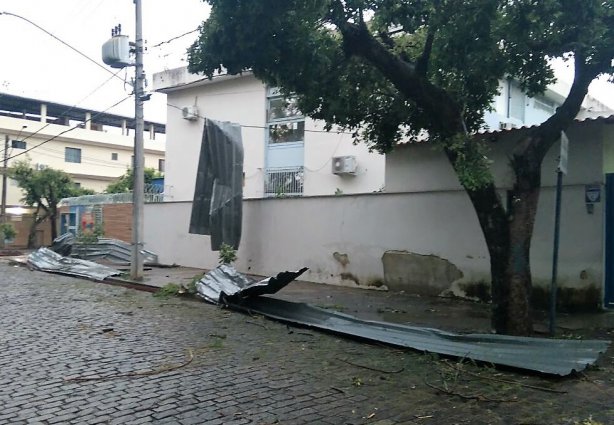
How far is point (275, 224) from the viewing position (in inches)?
574

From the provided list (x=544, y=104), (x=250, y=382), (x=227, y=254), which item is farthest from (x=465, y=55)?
(x=544, y=104)

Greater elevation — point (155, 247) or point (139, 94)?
point (139, 94)

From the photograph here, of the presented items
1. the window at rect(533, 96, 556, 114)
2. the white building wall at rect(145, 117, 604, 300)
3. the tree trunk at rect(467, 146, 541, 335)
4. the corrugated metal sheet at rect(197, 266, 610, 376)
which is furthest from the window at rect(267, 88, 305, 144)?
the tree trunk at rect(467, 146, 541, 335)

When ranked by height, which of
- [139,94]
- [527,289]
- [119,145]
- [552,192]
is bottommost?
[527,289]

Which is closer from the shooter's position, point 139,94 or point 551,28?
point 551,28

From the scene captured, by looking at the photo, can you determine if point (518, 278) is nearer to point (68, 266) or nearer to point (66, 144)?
point (68, 266)

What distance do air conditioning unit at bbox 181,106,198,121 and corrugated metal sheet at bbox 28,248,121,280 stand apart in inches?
332

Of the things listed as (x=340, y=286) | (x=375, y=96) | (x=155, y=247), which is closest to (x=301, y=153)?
(x=155, y=247)

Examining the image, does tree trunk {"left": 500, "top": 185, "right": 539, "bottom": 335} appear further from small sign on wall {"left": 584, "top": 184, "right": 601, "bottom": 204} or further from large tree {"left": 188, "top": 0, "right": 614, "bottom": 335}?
small sign on wall {"left": 584, "top": 184, "right": 601, "bottom": 204}

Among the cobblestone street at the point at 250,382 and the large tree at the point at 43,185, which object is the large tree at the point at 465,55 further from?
the large tree at the point at 43,185

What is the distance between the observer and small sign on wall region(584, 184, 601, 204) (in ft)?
28.9

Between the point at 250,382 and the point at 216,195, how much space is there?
10.1 m

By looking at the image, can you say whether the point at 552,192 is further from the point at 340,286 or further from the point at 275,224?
the point at 275,224

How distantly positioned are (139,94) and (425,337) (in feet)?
34.8
